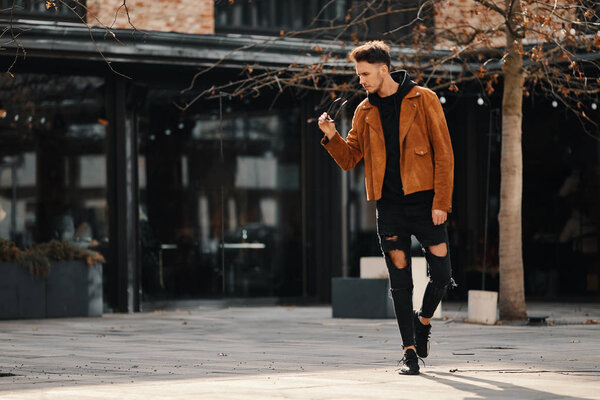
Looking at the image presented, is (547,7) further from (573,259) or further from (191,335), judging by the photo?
(573,259)

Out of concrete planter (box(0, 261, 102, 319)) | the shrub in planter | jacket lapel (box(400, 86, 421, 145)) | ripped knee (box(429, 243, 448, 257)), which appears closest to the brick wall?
the shrub in planter

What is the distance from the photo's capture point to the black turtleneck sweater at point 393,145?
6.24 meters

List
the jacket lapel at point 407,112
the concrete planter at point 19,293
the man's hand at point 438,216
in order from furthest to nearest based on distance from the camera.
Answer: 1. the concrete planter at point 19,293
2. the jacket lapel at point 407,112
3. the man's hand at point 438,216

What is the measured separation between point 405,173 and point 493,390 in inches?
54.5

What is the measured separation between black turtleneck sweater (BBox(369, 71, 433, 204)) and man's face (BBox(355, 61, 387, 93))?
0.10 metres

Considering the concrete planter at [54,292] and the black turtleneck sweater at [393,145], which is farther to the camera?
the concrete planter at [54,292]

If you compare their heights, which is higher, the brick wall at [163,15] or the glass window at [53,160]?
the brick wall at [163,15]

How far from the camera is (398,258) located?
20.7ft

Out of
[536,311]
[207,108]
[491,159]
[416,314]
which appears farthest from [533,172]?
[416,314]

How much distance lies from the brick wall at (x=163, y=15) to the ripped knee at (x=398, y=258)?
29.4 feet

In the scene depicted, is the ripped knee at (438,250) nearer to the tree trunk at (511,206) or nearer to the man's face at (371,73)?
the man's face at (371,73)

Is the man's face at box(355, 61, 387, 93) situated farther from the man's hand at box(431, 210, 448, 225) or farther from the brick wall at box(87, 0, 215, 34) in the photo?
the brick wall at box(87, 0, 215, 34)

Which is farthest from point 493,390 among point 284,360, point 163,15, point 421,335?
point 163,15

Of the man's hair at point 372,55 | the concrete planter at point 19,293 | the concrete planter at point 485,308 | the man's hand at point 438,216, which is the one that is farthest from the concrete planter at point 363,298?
the man's hair at point 372,55
